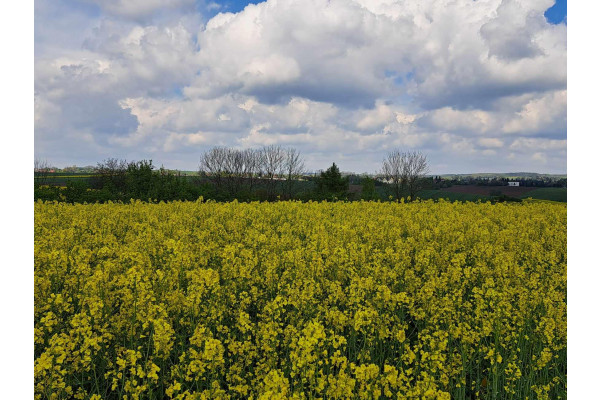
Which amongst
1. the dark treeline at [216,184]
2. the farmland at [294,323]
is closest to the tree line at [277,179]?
the dark treeline at [216,184]

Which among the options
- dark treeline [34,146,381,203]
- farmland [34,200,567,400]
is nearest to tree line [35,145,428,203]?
dark treeline [34,146,381,203]

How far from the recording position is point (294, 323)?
170 inches

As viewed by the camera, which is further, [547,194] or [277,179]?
[277,179]

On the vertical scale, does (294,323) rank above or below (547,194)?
below

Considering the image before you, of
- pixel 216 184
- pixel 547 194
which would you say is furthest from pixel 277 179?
pixel 547 194

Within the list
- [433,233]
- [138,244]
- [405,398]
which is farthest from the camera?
[433,233]

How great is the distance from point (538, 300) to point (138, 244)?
6.35 metres

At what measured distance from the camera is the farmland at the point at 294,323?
10.8ft

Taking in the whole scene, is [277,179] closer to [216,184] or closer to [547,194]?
[216,184]

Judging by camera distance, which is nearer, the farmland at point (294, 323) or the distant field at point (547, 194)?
the farmland at point (294, 323)

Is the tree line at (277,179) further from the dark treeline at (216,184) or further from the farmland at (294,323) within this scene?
the farmland at (294,323)
